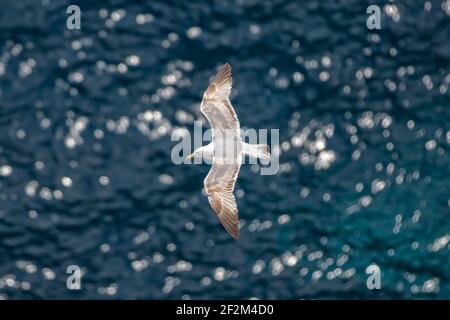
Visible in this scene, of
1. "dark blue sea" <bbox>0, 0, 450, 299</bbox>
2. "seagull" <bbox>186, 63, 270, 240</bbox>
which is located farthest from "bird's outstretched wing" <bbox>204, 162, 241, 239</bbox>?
"dark blue sea" <bbox>0, 0, 450, 299</bbox>

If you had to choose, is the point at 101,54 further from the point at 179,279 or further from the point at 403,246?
the point at 403,246

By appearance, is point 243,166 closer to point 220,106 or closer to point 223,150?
point 223,150

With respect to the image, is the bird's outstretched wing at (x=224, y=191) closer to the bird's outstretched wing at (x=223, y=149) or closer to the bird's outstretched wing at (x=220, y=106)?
the bird's outstretched wing at (x=223, y=149)

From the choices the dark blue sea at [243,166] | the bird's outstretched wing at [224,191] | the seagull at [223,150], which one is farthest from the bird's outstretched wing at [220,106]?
the dark blue sea at [243,166]

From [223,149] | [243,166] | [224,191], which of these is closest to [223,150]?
[223,149]

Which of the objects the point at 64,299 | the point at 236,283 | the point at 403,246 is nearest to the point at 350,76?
the point at 403,246

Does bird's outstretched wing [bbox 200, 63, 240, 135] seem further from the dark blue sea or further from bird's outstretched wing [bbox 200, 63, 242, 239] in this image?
the dark blue sea
